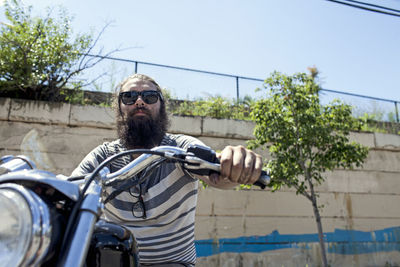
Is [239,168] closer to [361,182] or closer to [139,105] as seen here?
[139,105]

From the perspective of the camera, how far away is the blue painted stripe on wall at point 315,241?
625cm

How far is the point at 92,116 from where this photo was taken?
6148 mm

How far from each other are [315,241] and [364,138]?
272cm

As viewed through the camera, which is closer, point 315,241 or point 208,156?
point 208,156

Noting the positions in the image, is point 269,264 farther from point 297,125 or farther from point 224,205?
point 297,125

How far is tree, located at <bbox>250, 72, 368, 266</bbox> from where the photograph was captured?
5.82 meters

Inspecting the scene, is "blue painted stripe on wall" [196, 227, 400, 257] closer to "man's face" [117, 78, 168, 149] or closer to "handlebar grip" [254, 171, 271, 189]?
"man's face" [117, 78, 168, 149]

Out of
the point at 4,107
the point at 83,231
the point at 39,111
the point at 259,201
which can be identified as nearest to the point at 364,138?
the point at 259,201

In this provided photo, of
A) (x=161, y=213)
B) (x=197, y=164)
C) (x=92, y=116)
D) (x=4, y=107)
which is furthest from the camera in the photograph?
(x=92, y=116)

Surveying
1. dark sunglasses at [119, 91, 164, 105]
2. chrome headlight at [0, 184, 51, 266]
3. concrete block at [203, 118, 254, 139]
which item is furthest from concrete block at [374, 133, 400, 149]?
chrome headlight at [0, 184, 51, 266]

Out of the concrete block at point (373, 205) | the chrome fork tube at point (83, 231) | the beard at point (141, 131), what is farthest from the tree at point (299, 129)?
the chrome fork tube at point (83, 231)

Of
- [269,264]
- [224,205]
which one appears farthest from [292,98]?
[269,264]

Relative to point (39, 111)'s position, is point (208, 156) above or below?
below

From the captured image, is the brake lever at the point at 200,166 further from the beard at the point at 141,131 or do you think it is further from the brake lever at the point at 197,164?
the beard at the point at 141,131
